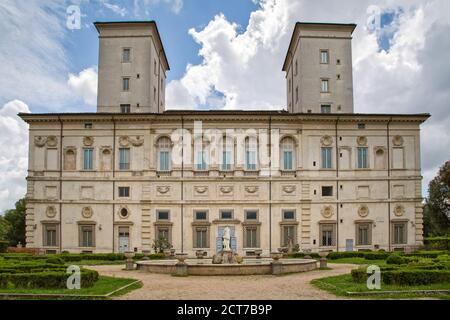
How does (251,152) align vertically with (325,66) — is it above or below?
below

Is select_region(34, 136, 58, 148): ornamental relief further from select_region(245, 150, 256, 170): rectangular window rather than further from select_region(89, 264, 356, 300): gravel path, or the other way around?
select_region(89, 264, 356, 300): gravel path

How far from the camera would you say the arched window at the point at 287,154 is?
47625 mm

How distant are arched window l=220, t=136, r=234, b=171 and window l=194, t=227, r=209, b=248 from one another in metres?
6.22

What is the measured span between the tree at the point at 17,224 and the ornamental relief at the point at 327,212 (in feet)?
150

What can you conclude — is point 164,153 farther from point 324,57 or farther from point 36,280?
point 36,280

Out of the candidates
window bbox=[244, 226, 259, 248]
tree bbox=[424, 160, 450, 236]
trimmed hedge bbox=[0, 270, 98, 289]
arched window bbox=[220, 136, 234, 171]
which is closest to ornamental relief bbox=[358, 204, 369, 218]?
window bbox=[244, 226, 259, 248]

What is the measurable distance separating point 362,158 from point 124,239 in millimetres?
24472

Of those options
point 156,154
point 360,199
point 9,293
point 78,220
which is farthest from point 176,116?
point 9,293

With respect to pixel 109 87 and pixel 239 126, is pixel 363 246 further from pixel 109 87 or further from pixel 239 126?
pixel 109 87

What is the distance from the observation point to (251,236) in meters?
46.5

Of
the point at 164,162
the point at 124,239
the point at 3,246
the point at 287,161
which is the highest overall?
the point at 287,161

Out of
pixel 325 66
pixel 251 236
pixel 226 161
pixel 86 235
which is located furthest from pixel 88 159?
pixel 325 66

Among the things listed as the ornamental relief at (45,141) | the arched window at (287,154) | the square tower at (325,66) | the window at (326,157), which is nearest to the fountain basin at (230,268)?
the arched window at (287,154)

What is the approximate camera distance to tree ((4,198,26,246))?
70688 mm
